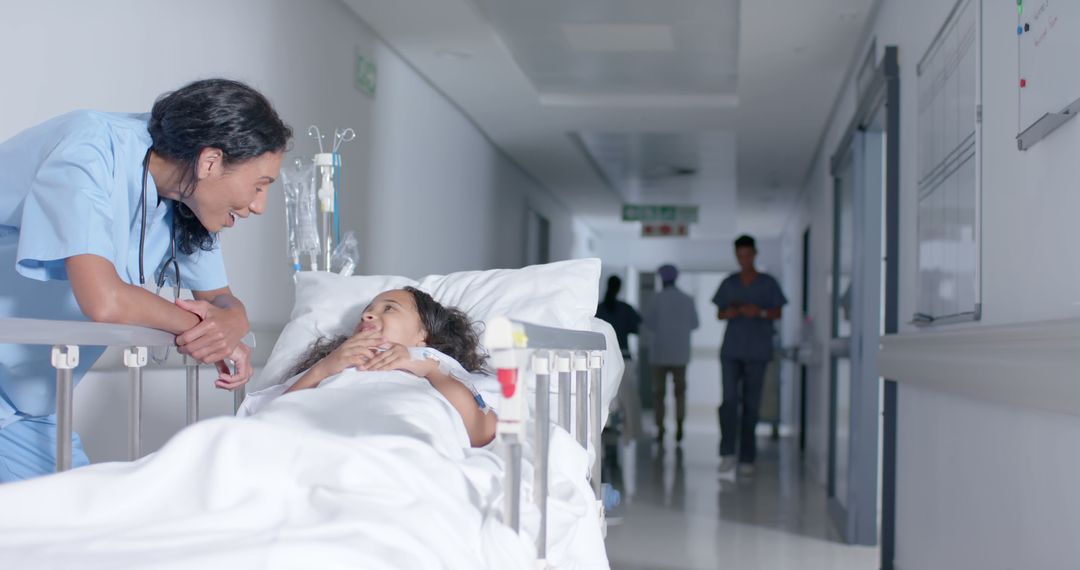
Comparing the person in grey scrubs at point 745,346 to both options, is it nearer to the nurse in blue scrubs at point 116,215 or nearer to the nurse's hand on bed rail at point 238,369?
the nurse's hand on bed rail at point 238,369

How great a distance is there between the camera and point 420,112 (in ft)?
19.6

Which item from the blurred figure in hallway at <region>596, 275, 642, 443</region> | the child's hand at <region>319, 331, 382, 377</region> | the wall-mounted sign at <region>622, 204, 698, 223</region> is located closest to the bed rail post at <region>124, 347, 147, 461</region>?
the child's hand at <region>319, 331, 382, 377</region>

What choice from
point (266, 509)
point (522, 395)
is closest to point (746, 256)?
point (522, 395)

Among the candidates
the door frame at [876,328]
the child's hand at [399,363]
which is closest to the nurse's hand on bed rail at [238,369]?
the child's hand at [399,363]

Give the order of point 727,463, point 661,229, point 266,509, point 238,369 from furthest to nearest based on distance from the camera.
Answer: point 661,229 < point 727,463 < point 238,369 < point 266,509

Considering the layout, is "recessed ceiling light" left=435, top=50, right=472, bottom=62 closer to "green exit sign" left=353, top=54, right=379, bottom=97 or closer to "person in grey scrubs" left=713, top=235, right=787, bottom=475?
"green exit sign" left=353, top=54, right=379, bottom=97

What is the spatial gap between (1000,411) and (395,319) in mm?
1434

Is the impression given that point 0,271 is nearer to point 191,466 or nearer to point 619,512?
point 191,466

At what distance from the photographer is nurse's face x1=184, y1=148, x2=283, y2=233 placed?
6.27 feet

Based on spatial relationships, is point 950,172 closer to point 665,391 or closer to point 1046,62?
point 1046,62

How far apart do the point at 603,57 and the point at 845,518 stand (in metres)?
2.90

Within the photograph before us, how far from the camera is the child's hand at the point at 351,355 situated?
2.24 metres

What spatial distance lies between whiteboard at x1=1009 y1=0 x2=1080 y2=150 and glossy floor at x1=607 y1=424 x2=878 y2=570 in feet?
7.46

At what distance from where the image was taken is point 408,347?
2.39m
